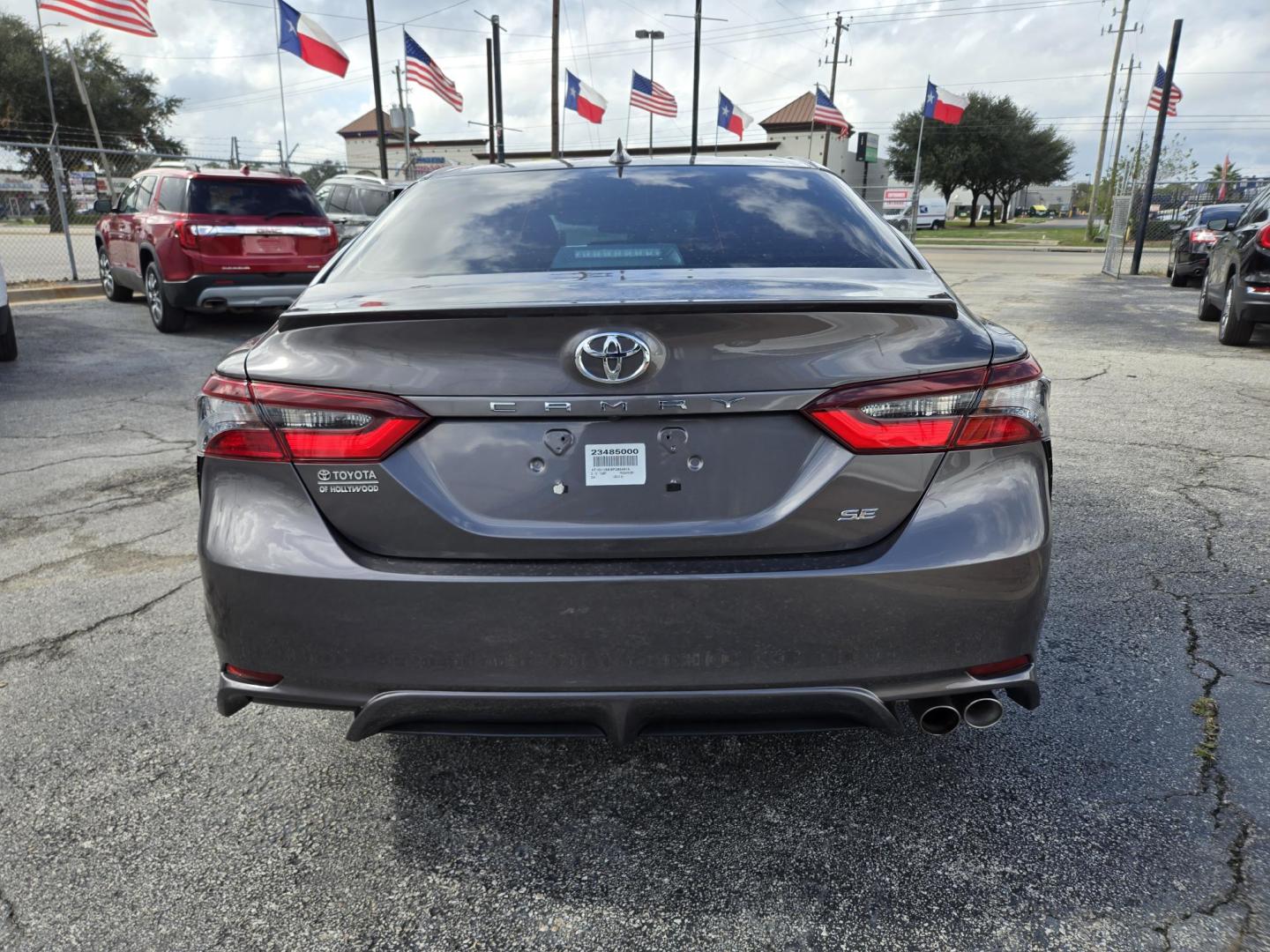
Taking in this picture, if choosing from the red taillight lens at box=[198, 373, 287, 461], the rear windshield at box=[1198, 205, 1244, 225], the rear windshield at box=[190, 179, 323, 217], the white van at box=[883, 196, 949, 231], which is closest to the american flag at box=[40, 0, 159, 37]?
the rear windshield at box=[190, 179, 323, 217]

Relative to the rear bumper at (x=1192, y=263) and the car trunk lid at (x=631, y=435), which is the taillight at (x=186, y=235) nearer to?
the car trunk lid at (x=631, y=435)

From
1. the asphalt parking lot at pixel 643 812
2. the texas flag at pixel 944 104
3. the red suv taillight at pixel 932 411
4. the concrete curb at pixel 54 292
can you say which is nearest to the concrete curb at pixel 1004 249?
the texas flag at pixel 944 104

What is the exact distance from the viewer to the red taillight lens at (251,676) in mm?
2109

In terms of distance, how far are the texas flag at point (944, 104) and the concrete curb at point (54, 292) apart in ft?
83.2

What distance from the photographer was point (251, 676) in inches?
84.1

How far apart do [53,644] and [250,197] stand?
29.3ft

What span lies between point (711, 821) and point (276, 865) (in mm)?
1048

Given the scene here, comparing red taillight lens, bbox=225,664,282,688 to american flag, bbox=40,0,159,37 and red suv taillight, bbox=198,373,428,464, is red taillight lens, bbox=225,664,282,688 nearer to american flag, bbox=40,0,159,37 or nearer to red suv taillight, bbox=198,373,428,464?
red suv taillight, bbox=198,373,428,464

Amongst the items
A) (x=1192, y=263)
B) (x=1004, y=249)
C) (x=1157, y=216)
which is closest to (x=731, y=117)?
(x=1004, y=249)

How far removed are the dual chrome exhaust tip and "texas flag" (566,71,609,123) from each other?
120 feet

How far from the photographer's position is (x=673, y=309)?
6.37ft

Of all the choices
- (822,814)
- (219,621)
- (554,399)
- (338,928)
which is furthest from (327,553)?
(822,814)

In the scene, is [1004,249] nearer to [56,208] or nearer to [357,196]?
[357,196]

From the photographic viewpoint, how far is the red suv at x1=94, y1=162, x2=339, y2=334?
10758 mm
